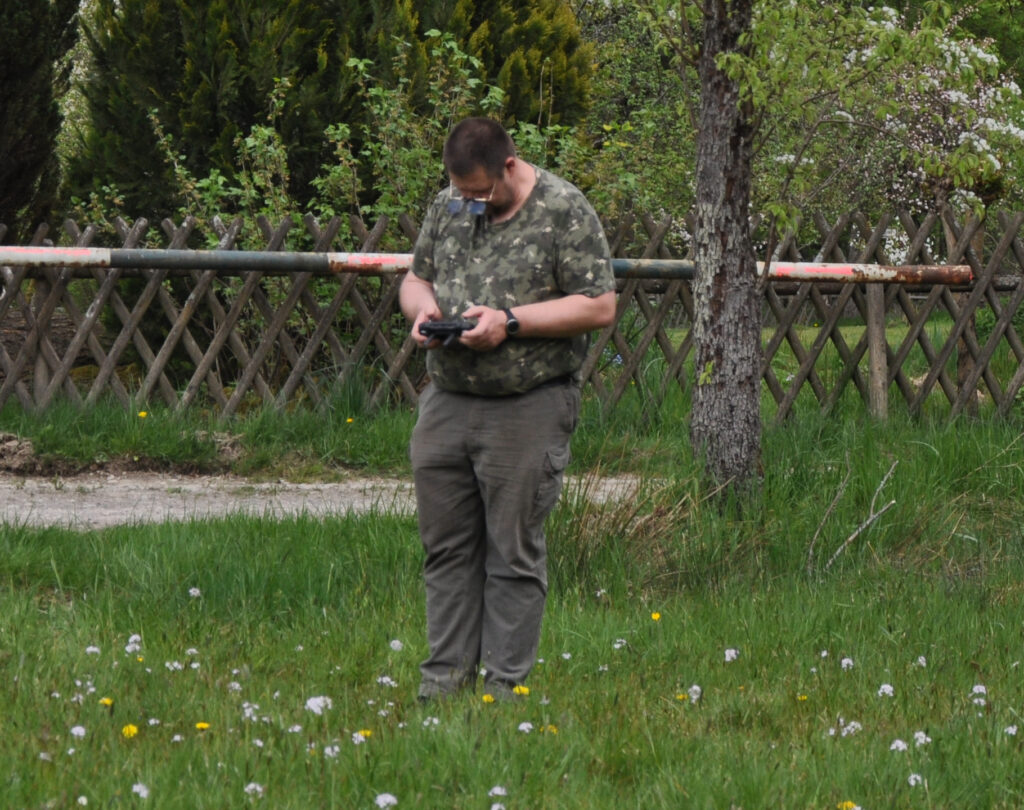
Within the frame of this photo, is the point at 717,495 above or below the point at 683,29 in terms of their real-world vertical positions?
below

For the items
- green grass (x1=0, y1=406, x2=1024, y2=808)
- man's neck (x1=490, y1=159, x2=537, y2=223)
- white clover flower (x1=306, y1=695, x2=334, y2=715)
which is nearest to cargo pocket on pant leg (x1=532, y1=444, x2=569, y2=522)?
green grass (x1=0, y1=406, x2=1024, y2=808)

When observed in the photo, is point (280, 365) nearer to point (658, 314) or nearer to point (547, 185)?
point (658, 314)

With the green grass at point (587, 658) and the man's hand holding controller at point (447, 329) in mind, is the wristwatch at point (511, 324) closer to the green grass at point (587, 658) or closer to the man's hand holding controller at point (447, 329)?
the man's hand holding controller at point (447, 329)

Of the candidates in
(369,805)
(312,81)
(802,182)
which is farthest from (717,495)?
(312,81)

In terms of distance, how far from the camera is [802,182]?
635cm

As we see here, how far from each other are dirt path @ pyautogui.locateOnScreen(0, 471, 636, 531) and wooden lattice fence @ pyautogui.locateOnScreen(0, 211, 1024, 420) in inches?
34.5

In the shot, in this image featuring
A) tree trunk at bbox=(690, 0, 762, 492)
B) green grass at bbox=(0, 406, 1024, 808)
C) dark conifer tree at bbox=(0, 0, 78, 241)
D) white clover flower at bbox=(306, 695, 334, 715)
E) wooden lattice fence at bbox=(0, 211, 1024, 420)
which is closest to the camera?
green grass at bbox=(0, 406, 1024, 808)

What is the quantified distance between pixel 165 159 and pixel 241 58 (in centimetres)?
88

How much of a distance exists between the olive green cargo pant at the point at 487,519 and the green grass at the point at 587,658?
0.17 metres

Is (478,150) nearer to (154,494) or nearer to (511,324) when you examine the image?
(511,324)

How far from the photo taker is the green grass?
10.4 feet

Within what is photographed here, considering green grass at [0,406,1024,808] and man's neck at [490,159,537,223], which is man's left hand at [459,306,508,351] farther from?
green grass at [0,406,1024,808]

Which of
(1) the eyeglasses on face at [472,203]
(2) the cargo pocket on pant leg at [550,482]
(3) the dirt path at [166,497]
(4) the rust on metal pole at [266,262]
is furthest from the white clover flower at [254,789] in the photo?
(4) the rust on metal pole at [266,262]

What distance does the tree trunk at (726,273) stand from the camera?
6.29 meters
